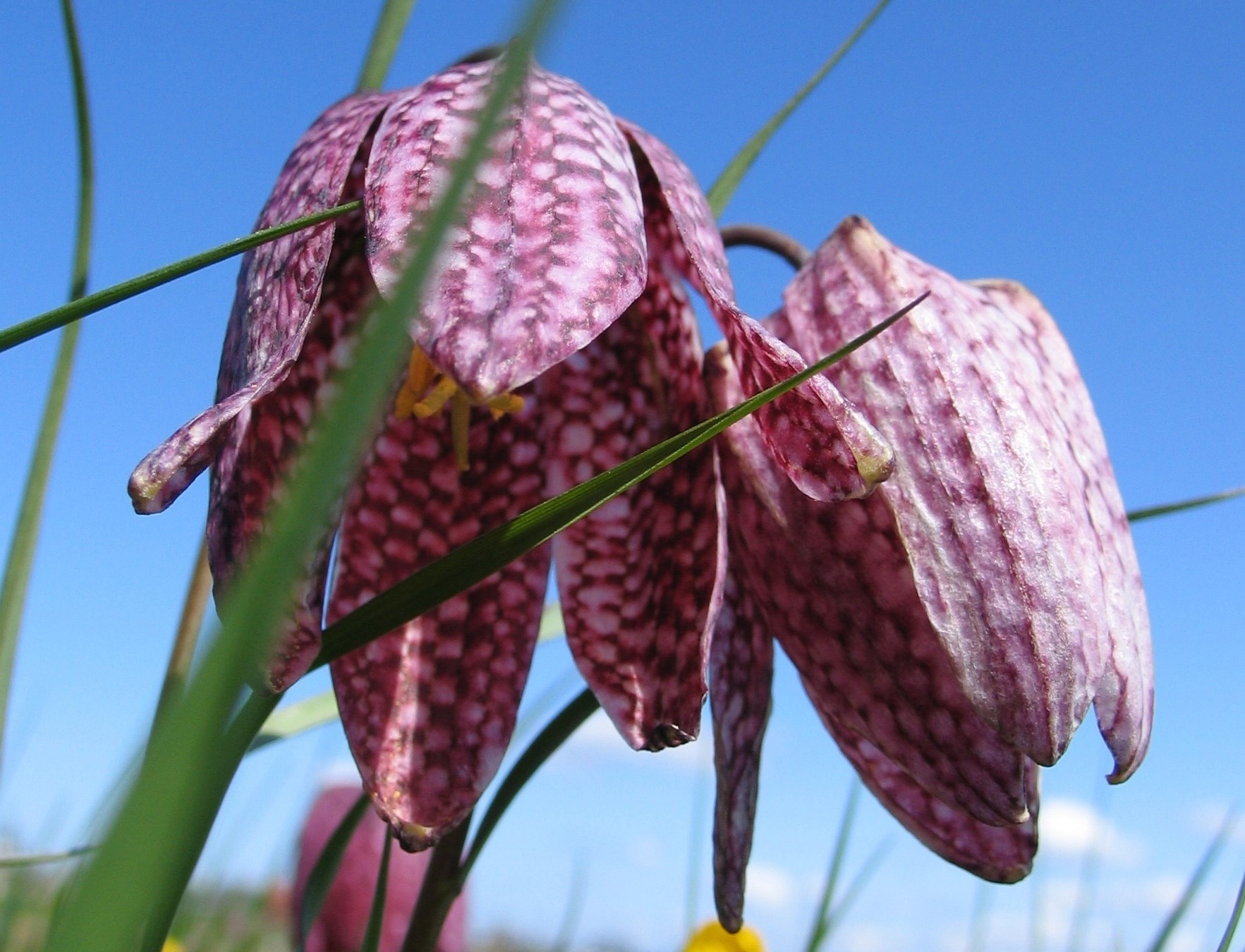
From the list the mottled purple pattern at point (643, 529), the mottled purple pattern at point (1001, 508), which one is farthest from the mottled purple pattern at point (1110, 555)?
the mottled purple pattern at point (643, 529)

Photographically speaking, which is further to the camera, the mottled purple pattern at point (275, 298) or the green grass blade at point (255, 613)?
the mottled purple pattern at point (275, 298)

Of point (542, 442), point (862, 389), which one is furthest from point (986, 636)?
point (542, 442)

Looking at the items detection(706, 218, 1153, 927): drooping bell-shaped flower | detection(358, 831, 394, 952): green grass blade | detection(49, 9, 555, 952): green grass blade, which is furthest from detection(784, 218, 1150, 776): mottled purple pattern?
detection(49, 9, 555, 952): green grass blade

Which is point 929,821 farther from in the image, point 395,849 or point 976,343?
point 395,849

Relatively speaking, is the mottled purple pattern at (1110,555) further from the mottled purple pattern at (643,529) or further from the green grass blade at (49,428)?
the green grass blade at (49,428)

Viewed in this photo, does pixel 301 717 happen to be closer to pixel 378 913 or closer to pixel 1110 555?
pixel 378 913
